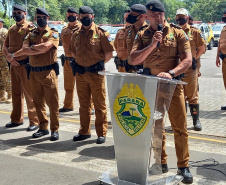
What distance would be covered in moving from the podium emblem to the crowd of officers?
1.32ft

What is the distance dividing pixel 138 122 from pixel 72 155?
201cm

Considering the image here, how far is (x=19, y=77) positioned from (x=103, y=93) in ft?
6.09

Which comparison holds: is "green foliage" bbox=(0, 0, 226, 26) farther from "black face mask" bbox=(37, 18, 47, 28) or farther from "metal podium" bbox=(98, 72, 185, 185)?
"metal podium" bbox=(98, 72, 185, 185)

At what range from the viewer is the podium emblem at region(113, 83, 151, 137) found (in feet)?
13.7

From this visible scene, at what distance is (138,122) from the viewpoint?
4.27 m

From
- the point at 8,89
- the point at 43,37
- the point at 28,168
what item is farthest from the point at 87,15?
the point at 8,89

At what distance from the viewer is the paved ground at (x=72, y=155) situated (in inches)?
200

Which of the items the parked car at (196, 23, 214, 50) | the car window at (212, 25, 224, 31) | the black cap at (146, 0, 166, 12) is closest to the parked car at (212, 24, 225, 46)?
the car window at (212, 25, 224, 31)

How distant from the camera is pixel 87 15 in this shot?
638 cm

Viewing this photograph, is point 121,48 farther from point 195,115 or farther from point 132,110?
point 132,110

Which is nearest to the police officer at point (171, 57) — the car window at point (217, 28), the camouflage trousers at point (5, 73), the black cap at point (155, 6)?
the black cap at point (155, 6)

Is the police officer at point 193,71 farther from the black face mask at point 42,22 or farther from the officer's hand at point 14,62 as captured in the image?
the officer's hand at point 14,62

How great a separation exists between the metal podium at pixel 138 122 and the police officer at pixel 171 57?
0.31 metres

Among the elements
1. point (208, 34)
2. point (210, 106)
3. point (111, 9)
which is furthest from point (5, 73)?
point (111, 9)
